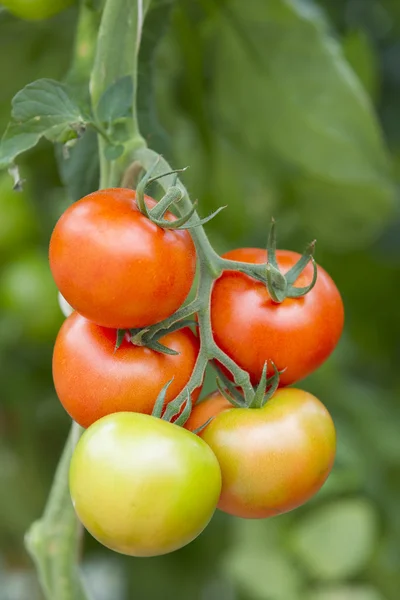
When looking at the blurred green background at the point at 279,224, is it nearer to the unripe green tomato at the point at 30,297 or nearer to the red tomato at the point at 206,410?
the unripe green tomato at the point at 30,297

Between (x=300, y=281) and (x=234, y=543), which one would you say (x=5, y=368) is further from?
(x=300, y=281)

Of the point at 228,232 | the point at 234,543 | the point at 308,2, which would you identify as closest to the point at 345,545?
the point at 234,543

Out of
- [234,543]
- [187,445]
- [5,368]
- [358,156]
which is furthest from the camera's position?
[234,543]

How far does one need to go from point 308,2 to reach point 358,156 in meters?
0.16

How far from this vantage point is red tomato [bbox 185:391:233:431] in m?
0.48

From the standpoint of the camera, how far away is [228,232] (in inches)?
43.8

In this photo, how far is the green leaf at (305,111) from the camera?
0.84 meters

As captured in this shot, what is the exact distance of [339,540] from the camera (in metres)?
1.14

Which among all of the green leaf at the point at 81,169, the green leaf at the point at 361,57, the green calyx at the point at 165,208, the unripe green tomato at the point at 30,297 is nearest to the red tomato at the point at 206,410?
the green calyx at the point at 165,208

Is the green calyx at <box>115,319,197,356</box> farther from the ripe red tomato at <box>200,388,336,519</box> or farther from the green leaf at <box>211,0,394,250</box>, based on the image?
the green leaf at <box>211,0,394,250</box>

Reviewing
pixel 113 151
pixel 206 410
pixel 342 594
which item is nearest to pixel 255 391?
pixel 206 410

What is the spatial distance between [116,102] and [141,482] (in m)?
0.25

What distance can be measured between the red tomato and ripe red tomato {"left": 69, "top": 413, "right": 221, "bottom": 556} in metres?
0.05

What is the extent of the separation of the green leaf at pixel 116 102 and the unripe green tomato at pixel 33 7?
146 mm
